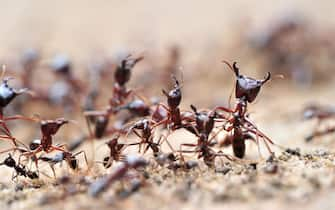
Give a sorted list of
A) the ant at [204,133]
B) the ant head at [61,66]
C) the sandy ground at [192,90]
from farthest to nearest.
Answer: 1. the ant head at [61,66]
2. the ant at [204,133]
3. the sandy ground at [192,90]

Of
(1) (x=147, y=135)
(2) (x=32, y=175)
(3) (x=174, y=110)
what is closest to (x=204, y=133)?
(3) (x=174, y=110)

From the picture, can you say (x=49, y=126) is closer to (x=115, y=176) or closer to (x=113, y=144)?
(x=113, y=144)

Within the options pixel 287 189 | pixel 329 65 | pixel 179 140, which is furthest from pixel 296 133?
pixel 329 65

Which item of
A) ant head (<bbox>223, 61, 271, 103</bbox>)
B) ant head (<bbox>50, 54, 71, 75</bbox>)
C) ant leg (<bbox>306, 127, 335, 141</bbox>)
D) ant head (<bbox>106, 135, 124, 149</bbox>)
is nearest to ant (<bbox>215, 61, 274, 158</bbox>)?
ant head (<bbox>223, 61, 271, 103</bbox>)

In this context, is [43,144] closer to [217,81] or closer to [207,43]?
[217,81]

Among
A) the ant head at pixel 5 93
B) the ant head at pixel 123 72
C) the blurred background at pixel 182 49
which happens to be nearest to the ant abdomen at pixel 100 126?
the ant head at pixel 123 72

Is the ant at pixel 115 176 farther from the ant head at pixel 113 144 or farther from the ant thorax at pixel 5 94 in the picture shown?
the ant thorax at pixel 5 94
